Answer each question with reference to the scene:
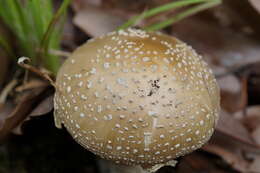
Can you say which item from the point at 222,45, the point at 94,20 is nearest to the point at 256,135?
the point at 222,45

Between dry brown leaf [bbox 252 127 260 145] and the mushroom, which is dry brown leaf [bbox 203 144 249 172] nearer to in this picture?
dry brown leaf [bbox 252 127 260 145]

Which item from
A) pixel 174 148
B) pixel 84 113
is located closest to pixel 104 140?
pixel 84 113

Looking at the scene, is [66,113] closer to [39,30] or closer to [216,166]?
[39,30]

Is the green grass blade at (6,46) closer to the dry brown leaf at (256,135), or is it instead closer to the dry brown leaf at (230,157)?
the dry brown leaf at (230,157)

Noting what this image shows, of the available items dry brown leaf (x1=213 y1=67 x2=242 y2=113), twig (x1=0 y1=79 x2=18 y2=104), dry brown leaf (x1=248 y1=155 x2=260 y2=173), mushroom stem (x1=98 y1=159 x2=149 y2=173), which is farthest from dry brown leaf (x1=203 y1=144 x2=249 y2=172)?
twig (x1=0 y1=79 x2=18 y2=104)

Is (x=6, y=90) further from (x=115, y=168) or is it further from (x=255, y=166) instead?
(x=255, y=166)

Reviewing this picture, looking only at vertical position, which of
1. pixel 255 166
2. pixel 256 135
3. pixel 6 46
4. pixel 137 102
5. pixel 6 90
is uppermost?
pixel 137 102

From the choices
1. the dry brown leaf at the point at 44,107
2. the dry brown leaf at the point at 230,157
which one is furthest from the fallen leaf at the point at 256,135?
the dry brown leaf at the point at 44,107
